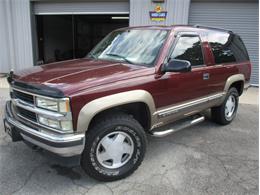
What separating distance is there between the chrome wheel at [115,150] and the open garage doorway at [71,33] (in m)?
10.9

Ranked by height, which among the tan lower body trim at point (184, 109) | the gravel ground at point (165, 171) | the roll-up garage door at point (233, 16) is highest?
the roll-up garage door at point (233, 16)

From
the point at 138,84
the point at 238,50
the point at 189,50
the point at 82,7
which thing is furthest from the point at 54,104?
the point at 82,7

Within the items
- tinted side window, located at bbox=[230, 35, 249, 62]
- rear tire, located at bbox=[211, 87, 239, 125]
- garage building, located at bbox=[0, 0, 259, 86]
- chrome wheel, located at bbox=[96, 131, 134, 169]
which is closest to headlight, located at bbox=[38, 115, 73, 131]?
chrome wheel, located at bbox=[96, 131, 134, 169]

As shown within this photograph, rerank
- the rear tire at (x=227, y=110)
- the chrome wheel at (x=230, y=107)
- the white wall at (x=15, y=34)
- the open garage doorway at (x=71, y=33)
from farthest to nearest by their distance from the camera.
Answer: the open garage doorway at (x=71, y=33) → the white wall at (x=15, y=34) → the chrome wheel at (x=230, y=107) → the rear tire at (x=227, y=110)

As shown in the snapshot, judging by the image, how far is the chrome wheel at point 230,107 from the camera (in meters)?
4.91

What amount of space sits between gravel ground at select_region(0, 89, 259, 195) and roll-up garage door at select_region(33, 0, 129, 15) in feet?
21.3

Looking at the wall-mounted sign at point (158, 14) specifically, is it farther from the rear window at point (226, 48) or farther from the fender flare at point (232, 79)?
the fender flare at point (232, 79)

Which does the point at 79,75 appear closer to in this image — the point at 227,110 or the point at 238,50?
the point at 227,110

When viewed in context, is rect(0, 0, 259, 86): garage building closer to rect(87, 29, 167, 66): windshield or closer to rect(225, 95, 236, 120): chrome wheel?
rect(87, 29, 167, 66): windshield

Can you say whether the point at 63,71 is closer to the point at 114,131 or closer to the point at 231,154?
the point at 114,131

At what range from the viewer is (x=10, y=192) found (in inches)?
104

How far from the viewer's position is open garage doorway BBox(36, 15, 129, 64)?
13996 mm

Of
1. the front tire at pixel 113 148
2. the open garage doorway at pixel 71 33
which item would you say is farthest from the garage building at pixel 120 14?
the front tire at pixel 113 148

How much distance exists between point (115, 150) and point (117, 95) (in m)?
0.69
